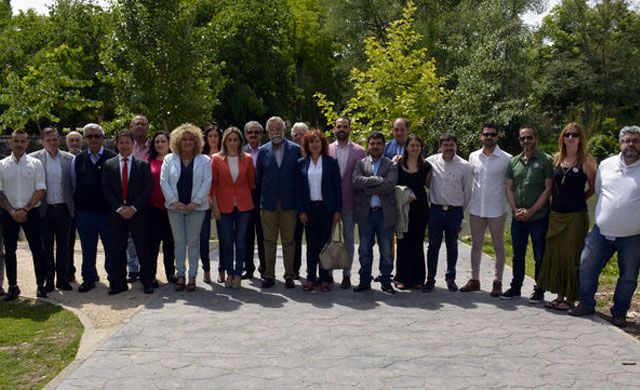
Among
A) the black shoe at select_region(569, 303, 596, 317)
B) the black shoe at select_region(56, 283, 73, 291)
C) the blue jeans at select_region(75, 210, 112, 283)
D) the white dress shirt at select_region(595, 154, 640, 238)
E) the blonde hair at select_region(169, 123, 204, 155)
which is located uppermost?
the blonde hair at select_region(169, 123, 204, 155)

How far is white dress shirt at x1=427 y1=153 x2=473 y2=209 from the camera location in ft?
25.9

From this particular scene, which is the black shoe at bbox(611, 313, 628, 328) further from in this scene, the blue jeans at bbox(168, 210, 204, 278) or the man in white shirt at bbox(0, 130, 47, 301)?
the man in white shirt at bbox(0, 130, 47, 301)

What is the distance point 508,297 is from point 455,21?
31.1 metres

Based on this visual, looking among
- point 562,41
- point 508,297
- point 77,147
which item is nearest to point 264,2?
point 562,41

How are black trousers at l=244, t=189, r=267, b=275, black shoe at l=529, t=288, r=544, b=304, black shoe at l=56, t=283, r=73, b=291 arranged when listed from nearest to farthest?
1. black shoe at l=529, t=288, r=544, b=304
2. black shoe at l=56, t=283, r=73, b=291
3. black trousers at l=244, t=189, r=267, b=275

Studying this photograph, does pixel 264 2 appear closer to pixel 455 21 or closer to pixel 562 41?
pixel 455 21

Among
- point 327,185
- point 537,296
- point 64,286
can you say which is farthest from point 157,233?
point 537,296

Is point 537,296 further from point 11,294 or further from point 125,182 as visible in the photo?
point 11,294

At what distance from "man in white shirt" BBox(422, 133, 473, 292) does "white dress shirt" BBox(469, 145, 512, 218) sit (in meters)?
0.15

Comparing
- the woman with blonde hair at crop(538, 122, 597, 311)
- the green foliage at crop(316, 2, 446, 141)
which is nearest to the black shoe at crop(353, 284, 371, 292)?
the woman with blonde hair at crop(538, 122, 597, 311)

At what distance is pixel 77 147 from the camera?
8.98 metres

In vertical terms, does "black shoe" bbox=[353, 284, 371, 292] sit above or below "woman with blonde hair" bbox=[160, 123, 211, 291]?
below

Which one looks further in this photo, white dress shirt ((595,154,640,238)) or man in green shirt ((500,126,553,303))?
man in green shirt ((500,126,553,303))

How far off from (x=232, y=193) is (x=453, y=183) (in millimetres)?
2774
